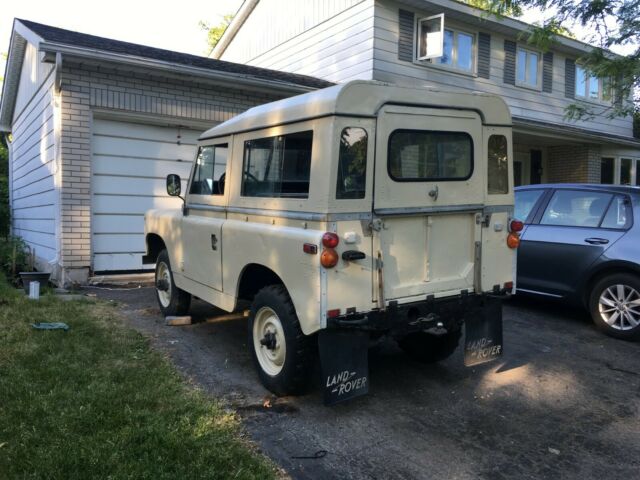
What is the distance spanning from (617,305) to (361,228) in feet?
12.0

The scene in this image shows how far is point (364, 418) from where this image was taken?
149 inches

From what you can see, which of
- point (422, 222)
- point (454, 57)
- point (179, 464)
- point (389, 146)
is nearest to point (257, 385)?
point (179, 464)

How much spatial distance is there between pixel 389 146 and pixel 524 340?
315cm

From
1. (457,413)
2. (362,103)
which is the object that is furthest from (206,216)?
(457,413)

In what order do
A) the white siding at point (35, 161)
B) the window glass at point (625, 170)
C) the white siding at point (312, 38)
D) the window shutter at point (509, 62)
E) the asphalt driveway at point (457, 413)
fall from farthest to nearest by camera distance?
1. the window glass at point (625, 170)
2. the window shutter at point (509, 62)
3. the white siding at point (312, 38)
4. the white siding at point (35, 161)
5. the asphalt driveway at point (457, 413)

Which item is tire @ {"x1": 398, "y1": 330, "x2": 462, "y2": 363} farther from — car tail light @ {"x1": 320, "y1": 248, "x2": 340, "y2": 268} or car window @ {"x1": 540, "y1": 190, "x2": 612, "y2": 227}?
car window @ {"x1": 540, "y1": 190, "x2": 612, "y2": 227}

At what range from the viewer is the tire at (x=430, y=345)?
4.72 meters

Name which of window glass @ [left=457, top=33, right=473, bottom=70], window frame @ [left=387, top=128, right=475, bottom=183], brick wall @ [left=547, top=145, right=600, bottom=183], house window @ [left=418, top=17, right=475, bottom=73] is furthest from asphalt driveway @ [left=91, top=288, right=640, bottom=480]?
brick wall @ [left=547, top=145, right=600, bottom=183]

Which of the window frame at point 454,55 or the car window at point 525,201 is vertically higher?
the window frame at point 454,55

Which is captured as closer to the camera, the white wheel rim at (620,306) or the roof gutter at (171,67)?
the white wheel rim at (620,306)

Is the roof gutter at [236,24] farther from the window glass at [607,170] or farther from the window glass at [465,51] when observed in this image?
the window glass at [607,170]

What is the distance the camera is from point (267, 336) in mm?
4145

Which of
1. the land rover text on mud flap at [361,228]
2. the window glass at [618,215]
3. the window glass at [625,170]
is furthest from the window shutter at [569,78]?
the land rover text on mud flap at [361,228]

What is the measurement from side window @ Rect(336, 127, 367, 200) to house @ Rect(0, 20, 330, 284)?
5.68 m
